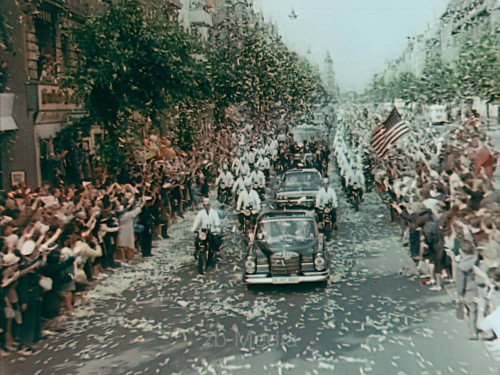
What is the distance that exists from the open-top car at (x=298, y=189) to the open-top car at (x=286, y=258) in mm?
8081

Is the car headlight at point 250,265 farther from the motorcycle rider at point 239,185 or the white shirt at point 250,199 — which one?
the motorcycle rider at point 239,185

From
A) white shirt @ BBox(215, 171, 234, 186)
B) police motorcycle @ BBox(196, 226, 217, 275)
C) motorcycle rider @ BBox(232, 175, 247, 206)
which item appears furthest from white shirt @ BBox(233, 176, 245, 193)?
police motorcycle @ BBox(196, 226, 217, 275)

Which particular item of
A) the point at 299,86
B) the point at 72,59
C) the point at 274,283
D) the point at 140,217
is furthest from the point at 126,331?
the point at 299,86

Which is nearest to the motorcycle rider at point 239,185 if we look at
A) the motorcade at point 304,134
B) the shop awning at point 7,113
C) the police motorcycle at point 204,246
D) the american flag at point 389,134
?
the american flag at point 389,134

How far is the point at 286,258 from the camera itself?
45.6 feet

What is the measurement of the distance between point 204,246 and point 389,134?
36.4 ft

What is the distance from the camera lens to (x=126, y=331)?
1164 centimetres

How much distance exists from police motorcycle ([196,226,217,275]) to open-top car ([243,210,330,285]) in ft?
4.39

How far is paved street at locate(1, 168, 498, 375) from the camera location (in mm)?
9906

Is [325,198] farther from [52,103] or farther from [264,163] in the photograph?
[264,163]

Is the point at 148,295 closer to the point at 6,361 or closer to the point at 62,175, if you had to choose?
the point at 6,361

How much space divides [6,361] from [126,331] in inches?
75.7

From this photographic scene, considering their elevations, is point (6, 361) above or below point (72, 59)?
below

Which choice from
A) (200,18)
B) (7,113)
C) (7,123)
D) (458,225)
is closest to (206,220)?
(458,225)
